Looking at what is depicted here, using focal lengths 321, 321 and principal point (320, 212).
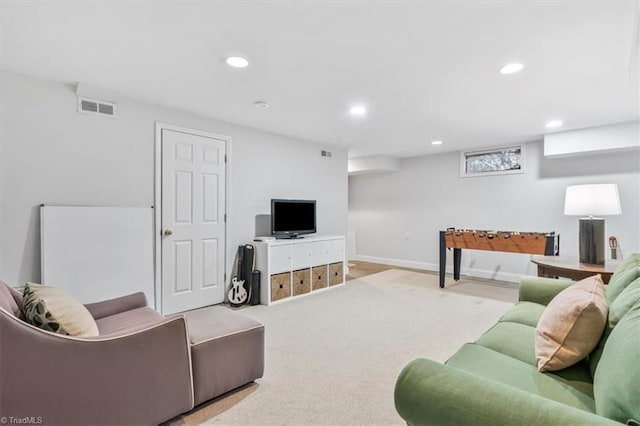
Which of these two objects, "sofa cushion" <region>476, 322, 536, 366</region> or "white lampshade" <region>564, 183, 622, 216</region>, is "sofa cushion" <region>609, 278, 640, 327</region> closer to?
"sofa cushion" <region>476, 322, 536, 366</region>

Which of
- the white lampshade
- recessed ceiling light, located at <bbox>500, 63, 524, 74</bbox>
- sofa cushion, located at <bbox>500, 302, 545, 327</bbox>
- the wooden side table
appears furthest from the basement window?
sofa cushion, located at <bbox>500, 302, 545, 327</bbox>

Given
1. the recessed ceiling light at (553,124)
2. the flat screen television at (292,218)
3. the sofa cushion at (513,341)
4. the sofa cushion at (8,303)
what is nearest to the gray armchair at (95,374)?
the sofa cushion at (8,303)

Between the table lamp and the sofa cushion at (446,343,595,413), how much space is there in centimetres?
210

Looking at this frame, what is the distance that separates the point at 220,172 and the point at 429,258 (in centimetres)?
439

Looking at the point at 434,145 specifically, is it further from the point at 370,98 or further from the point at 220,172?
the point at 220,172

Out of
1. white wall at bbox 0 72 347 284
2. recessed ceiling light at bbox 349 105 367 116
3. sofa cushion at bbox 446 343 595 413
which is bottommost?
sofa cushion at bbox 446 343 595 413

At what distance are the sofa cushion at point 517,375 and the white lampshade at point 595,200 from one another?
249 cm

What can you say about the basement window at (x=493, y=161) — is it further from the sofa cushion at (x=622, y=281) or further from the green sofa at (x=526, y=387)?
the green sofa at (x=526, y=387)

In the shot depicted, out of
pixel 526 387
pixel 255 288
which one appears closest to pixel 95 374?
pixel 526 387

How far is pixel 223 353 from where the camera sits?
1.95 metres

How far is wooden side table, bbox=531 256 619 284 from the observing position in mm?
2627

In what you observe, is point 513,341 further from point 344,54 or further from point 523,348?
point 344,54

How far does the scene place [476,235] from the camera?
14.8 ft

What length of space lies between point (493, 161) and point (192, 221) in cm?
502
